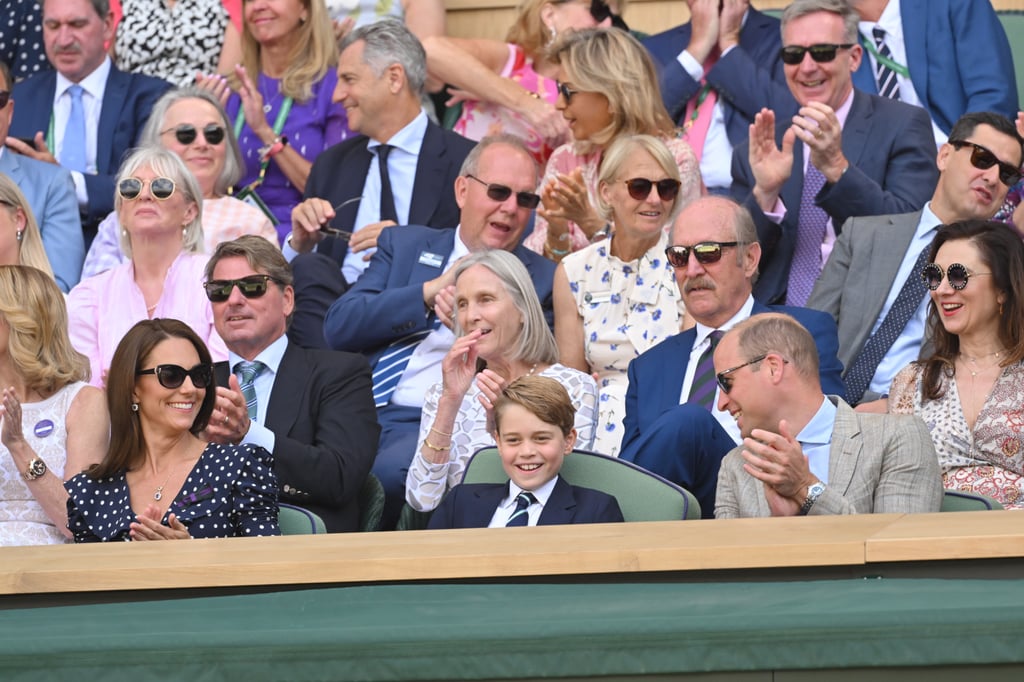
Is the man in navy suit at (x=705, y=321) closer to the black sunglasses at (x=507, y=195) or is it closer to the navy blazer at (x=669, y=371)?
the navy blazer at (x=669, y=371)

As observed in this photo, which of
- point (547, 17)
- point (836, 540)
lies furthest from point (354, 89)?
point (836, 540)

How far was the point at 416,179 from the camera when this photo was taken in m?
6.07

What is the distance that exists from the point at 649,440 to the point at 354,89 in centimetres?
246

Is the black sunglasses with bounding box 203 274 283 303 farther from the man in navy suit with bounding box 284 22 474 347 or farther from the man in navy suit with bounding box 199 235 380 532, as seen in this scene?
the man in navy suit with bounding box 284 22 474 347

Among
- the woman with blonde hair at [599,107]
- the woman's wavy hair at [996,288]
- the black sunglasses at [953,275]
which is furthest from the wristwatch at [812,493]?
the woman with blonde hair at [599,107]

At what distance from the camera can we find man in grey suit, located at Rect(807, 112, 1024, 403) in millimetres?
5039

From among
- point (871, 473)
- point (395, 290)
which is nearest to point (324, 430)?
point (395, 290)

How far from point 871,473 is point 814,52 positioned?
2219 mm

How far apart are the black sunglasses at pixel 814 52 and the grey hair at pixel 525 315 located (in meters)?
1.42

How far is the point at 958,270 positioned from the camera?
4359 mm

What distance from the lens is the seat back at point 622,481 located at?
3.82 metres

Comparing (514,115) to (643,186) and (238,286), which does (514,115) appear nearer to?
(643,186)

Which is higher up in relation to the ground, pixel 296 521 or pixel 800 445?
pixel 800 445

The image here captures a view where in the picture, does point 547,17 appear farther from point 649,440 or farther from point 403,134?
point 649,440
